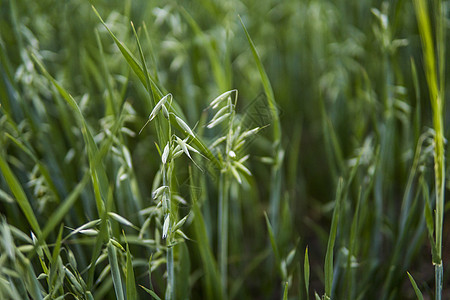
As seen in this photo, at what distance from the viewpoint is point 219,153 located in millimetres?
595

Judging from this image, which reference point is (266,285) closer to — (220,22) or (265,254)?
(265,254)

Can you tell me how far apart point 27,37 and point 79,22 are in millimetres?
260

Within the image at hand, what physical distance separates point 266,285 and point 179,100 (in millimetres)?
508

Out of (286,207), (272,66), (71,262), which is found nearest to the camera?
(71,262)

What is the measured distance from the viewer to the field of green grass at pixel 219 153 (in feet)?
1.86

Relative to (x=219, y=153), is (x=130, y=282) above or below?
below

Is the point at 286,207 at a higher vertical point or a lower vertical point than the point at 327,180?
higher

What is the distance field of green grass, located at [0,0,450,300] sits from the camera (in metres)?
→ 0.57

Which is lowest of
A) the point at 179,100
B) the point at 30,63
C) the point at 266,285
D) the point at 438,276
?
the point at 266,285

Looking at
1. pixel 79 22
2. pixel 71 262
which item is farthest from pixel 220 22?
pixel 71 262

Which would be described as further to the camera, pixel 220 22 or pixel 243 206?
pixel 243 206

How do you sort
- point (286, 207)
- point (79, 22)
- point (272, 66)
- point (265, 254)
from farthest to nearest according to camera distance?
point (272, 66) → point (79, 22) → point (265, 254) → point (286, 207)

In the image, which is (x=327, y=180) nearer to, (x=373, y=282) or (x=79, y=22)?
(x=373, y=282)

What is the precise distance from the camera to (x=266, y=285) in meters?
0.85
